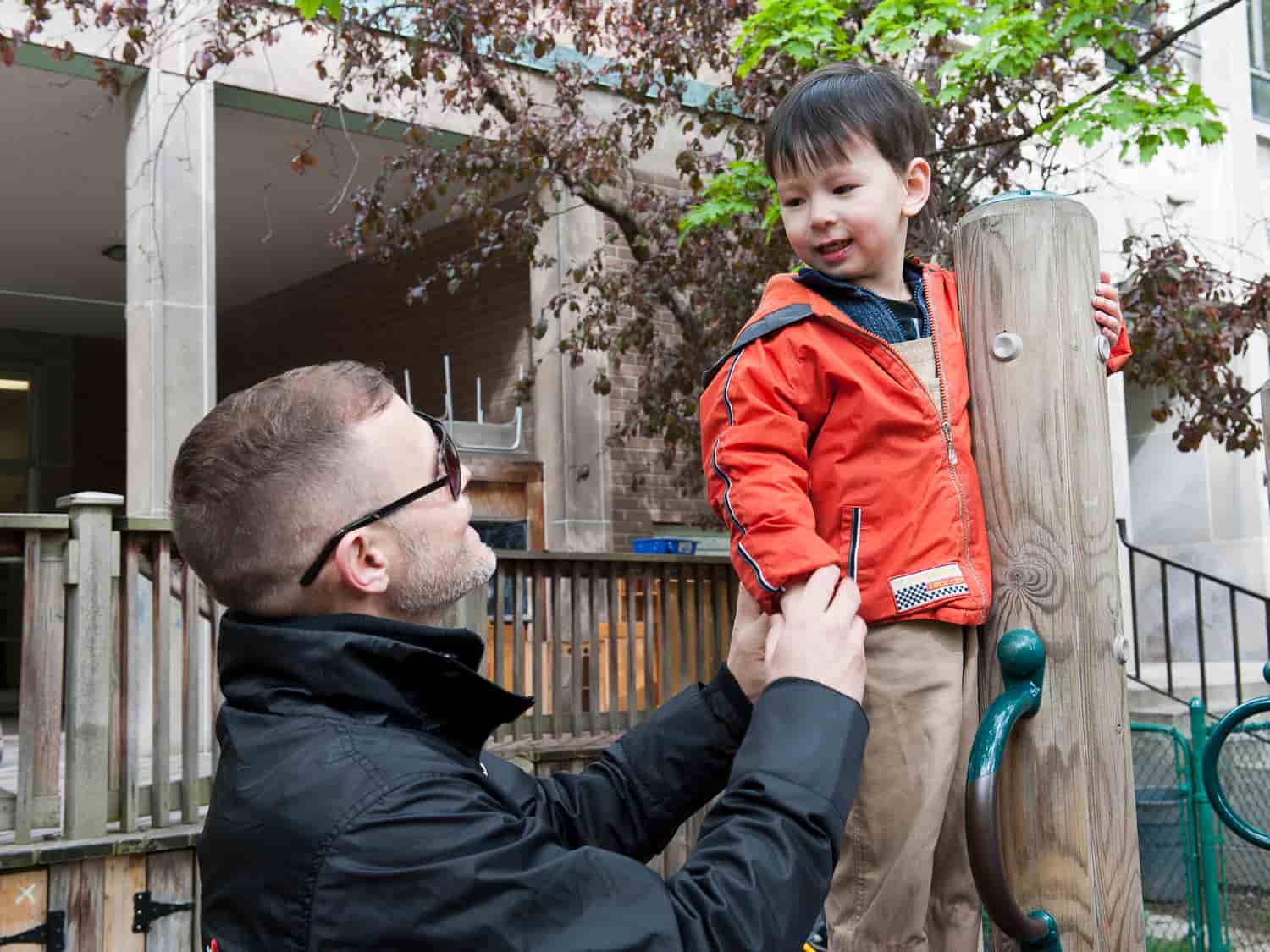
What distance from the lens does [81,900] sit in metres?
4.77

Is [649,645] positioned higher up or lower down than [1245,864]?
higher up

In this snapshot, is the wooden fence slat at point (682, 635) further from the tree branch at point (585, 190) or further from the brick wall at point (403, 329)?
the brick wall at point (403, 329)

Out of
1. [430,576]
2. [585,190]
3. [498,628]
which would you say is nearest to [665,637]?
[498,628]

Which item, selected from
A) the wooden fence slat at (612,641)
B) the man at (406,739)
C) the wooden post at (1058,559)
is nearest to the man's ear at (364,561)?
the man at (406,739)

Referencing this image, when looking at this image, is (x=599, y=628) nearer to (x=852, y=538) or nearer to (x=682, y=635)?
(x=682, y=635)

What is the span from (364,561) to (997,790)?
3.76ft

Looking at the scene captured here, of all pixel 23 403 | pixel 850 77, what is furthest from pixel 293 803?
pixel 23 403

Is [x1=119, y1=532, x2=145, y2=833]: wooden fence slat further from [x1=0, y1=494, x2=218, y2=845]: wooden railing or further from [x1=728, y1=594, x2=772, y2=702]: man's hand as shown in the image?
[x1=728, y1=594, x2=772, y2=702]: man's hand

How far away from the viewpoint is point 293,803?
147 cm

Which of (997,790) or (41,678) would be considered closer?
(997,790)

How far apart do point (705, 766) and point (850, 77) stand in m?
1.30

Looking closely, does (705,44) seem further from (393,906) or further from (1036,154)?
(393,906)

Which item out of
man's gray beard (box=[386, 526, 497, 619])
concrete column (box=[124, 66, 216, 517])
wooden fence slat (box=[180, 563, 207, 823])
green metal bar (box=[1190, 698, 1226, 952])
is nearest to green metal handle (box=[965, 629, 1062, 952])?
man's gray beard (box=[386, 526, 497, 619])

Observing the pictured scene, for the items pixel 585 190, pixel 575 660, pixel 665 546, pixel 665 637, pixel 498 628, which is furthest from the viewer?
pixel 665 546
